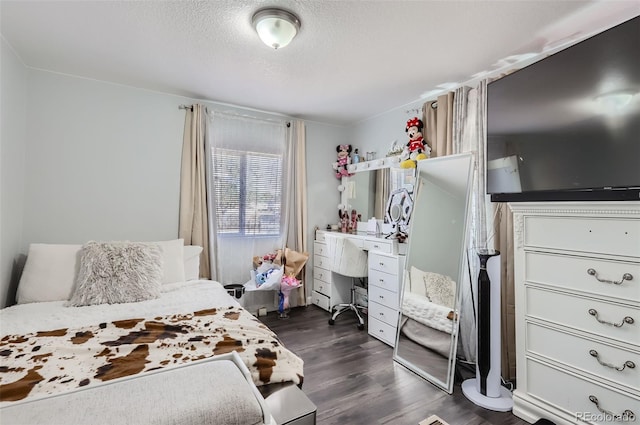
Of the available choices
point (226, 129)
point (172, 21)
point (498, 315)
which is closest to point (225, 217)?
point (226, 129)

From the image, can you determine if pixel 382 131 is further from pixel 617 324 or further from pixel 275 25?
pixel 617 324

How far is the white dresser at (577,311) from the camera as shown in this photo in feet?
4.80

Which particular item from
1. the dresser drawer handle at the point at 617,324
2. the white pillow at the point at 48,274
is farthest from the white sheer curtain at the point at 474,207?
the white pillow at the point at 48,274

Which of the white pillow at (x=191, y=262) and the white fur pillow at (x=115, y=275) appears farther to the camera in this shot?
the white pillow at (x=191, y=262)

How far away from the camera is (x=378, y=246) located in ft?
10.1

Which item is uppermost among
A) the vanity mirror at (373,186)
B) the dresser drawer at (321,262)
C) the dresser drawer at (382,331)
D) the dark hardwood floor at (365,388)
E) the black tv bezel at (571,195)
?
the vanity mirror at (373,186)

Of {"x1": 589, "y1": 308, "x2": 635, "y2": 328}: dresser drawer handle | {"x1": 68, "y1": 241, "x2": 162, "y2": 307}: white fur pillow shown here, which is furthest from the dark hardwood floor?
{"x1": 68, "y1": 241, "x2": 162, "y2": 307}: white fur pillow

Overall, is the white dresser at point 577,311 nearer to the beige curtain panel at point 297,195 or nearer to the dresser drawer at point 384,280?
the dresser drawer at point 384,280

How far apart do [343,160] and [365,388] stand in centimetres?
280

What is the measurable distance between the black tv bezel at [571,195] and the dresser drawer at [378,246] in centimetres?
111

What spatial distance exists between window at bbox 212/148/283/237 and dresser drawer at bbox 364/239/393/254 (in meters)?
1.18

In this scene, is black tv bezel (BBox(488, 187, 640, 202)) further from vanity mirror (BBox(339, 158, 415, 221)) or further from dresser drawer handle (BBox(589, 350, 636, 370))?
vanity mirror (BBox(339, 158, 415, 221))

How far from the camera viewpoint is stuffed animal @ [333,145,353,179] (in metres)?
4.10

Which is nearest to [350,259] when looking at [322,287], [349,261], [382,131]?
[349,261]
